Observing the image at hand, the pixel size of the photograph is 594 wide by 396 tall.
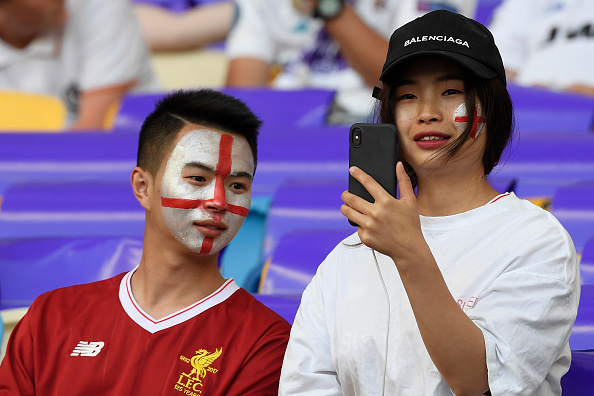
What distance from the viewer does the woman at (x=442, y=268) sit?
1.25 metres

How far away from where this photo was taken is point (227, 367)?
5.24 feet

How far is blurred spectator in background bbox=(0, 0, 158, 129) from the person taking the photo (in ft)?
12.6

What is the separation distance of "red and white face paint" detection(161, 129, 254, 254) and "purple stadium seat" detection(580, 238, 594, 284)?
81 cm

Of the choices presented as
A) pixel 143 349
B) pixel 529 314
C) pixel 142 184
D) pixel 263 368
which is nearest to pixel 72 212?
pixel 142 184

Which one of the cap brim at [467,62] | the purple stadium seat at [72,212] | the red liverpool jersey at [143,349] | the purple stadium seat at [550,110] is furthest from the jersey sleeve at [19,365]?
the purple stadium seat at [550,110]

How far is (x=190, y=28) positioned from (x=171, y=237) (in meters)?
4.33

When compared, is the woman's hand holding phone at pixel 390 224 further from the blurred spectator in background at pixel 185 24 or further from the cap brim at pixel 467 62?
the blurred spectator in background at pixel 185 24

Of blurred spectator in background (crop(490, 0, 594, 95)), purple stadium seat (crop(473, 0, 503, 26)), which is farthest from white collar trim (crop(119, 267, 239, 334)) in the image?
purple stadium seat (crop(473, 0, 503, 26))

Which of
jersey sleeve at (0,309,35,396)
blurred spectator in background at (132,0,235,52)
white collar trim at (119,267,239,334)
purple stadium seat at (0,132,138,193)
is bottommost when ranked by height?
jersey sleeve at (0,309,35,396)

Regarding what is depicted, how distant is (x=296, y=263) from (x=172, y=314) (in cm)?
54

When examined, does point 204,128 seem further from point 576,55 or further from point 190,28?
point 190,28

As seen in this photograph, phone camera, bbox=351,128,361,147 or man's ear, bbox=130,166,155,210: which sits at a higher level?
man's ear, bbox=130,166,155,210

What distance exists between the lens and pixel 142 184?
1.82 m

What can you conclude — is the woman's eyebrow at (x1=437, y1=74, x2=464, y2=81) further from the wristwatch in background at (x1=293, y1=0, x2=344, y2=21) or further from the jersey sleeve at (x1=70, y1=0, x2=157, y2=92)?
the jersey sleeve at (x1=70, y1=0, x2=157, y2=92)
